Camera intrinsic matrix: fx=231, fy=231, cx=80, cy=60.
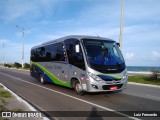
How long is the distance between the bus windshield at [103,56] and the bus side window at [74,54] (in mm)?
504

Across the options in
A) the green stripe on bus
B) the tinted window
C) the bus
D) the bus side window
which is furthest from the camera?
the tinted window

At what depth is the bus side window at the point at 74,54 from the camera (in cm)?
1223

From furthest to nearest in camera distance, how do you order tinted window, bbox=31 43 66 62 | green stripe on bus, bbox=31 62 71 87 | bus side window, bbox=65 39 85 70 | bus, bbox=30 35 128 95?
tinted window, bbox=31 43 66 62 < green stripe on bus, bbox=31 62 71 87 < bus side window, bbox=65 39 85 70 < bus, bbox=30 35 128 95

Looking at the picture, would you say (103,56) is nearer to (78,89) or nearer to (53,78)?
(78,89)

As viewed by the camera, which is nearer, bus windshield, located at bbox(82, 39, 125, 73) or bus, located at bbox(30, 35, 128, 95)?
bus, located at bbox(30, 35, 128, 95)

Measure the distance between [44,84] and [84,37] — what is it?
26.8 ft

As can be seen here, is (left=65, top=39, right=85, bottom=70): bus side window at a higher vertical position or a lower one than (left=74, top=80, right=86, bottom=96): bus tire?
higher

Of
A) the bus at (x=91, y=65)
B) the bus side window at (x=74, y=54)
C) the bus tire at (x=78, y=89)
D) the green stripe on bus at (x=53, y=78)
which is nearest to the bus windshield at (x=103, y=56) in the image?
the bus at (x=91, y=65)

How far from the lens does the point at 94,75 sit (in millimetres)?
11414

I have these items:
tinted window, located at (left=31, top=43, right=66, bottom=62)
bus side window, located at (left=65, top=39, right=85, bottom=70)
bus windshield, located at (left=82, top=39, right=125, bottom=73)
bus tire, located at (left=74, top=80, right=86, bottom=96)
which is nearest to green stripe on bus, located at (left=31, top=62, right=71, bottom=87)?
tinted window, located at (left=31, top=43, right=66, bottom=62)

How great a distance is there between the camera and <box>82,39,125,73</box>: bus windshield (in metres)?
11.7

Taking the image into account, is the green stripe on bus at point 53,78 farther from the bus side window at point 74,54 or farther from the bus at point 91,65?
the bus side window at point 74,54

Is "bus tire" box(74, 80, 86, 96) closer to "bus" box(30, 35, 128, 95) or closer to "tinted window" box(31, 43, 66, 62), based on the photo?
"bus" box(30, 35, 128, 95)

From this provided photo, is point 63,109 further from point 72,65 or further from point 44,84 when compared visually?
point 44,84
